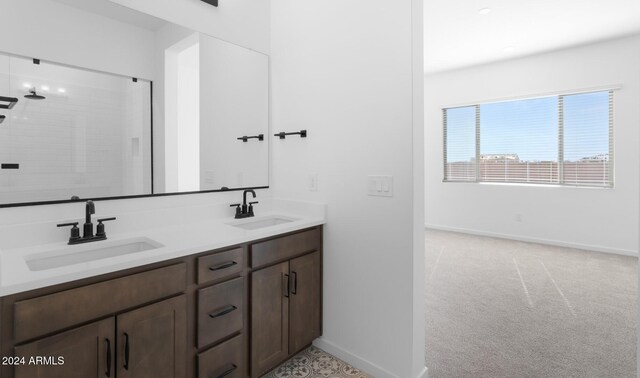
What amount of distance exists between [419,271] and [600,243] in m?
4.31

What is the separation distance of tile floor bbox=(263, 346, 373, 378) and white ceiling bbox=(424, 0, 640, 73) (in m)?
3.46

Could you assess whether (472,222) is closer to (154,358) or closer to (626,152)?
(626,152)

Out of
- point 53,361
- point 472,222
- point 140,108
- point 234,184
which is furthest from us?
point 472,222

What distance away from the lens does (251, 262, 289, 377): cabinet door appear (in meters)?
1.65

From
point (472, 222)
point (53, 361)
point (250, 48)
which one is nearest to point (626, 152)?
point (472, 222)

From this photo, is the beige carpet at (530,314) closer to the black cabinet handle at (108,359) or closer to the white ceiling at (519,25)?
the black cabinet handle at (108,359)

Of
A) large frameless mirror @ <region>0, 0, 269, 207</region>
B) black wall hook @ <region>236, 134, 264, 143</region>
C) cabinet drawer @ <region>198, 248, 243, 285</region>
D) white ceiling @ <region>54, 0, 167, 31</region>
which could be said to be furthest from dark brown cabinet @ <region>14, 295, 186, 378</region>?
white ceiling @ <region>54, 0, 167, 31</region>

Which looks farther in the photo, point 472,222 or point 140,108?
point 472,222

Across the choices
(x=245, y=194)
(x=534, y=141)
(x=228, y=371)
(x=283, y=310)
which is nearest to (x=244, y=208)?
(x=245, y=194)

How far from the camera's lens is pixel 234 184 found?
2217 millimetres

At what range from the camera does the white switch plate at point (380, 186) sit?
1.77 metres

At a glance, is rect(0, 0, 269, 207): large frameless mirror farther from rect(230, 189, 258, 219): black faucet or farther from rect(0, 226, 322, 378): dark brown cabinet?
rect(0, 226, 322, 378): dark brown cabinet

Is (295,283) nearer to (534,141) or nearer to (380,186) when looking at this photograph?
(380,186)

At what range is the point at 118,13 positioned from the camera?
5.36 feet
